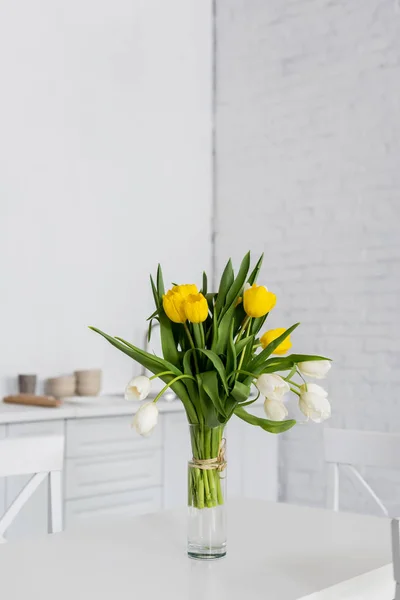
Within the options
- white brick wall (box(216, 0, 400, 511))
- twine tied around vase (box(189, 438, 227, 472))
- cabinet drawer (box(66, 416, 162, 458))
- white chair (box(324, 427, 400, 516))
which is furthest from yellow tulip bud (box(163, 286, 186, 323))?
white brick wall (box(216, 0, 400, 511))

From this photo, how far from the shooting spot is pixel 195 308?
4.39 feet

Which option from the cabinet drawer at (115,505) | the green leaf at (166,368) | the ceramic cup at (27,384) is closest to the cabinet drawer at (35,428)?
the cabinet drawer at (115,505)

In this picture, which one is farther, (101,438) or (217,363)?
(101,438)

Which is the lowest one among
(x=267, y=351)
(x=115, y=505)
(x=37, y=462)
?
(x=115, y=505)

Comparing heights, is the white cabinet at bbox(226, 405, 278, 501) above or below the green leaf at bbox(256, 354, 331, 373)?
below

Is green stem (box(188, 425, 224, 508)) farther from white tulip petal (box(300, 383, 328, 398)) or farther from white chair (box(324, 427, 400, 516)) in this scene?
white chair (box(324, 427, 400, 516))

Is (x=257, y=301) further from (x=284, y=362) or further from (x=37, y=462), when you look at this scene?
(x=37, y=462)

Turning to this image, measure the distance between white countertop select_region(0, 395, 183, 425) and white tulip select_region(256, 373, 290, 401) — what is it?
66.7 inches

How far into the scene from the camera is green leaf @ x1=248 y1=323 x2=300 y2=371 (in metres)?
1.39

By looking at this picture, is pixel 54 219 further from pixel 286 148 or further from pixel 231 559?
pixel 231 559

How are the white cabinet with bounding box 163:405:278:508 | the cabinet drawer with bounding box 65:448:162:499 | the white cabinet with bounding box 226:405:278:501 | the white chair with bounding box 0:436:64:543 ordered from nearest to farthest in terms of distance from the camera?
the white chair with bounding box 0:436:64:543 < the cabinet drawer with bounding box 65:448:162:499 < the white cabinet with bounding box 163:405:278:508 < the white cabinet with bounding box 226:405:278:501

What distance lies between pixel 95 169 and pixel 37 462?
2.26 m

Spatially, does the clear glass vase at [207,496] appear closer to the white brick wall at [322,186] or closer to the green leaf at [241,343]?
the green leaf at [241,343]

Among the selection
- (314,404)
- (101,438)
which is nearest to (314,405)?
(314,404)
